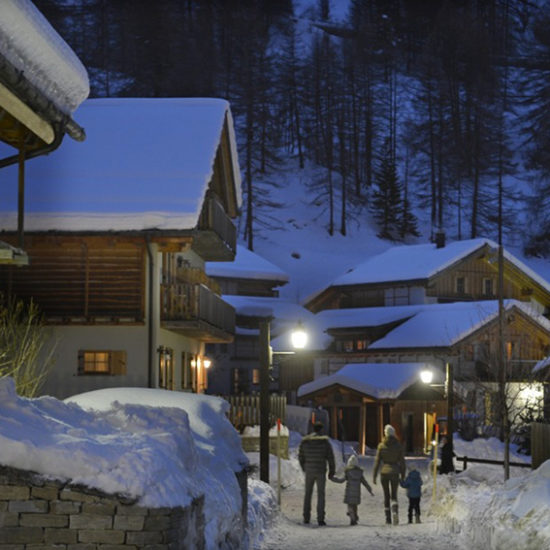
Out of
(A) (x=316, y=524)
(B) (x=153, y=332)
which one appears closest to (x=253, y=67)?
(B) (x=153, y=332)

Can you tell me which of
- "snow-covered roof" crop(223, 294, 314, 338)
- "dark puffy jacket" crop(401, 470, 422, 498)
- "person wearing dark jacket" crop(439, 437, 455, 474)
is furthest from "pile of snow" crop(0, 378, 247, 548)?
"snow-covered roof" crop(223, 294, 314, 338)

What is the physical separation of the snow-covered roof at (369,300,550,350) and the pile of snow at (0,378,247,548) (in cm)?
3550

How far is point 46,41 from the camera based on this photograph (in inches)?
504

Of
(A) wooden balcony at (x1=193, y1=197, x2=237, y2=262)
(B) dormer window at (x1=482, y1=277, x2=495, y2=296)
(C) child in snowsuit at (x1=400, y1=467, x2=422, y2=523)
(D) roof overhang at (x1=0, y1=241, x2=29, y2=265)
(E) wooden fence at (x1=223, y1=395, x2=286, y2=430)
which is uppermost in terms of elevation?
(B) dormer window at (x1=482, y1=277, x2=495, y2=296)

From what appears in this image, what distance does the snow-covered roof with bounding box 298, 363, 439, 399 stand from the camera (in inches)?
1683

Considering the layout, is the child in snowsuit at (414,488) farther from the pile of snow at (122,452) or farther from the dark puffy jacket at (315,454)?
the pile of snow at (122,452)

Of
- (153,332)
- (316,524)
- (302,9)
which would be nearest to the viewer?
(316,524)

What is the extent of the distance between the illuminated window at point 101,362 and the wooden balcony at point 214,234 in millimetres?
3633

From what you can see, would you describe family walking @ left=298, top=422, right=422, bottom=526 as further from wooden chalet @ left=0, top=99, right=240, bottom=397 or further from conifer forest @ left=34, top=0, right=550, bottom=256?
conifer forest @ left=34, top=0, right=550, bottom=256

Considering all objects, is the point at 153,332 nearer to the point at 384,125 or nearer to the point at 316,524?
the point at 316,524

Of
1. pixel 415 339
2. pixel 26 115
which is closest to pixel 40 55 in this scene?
pixel 26 115

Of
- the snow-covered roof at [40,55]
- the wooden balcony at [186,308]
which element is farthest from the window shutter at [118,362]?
the snow-covered roof at [40,55]

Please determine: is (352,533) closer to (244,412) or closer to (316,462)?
(316,462)

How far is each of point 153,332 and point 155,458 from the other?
16.4 metres
